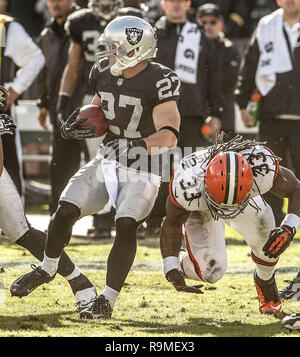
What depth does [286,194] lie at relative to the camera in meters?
5.12

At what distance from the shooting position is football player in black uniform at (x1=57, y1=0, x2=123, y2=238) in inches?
296

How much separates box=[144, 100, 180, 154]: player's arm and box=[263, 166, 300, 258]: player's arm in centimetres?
59

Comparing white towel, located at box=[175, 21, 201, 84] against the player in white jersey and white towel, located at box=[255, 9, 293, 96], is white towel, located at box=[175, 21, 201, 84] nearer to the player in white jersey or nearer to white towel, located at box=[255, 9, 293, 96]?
white towel, located at box=[255, 9, 293, 96]

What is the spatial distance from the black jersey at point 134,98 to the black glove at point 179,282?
2.84ft

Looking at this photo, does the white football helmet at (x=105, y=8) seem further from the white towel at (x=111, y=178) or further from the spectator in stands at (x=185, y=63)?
the white towel at (x=111, y=178)

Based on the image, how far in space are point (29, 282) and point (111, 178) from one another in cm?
69

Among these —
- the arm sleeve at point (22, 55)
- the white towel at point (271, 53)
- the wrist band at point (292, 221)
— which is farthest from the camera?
the arm sleeve at point (22, 55)

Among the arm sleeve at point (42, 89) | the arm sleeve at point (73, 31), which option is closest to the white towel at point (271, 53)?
the arm sleeve at point (73, 31)

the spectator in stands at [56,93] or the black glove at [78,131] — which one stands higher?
the black glove at [78,131]

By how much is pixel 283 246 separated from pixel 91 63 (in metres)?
3.24

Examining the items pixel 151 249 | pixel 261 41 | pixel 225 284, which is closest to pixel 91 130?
pixel 225 284

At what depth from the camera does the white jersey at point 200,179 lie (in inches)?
198

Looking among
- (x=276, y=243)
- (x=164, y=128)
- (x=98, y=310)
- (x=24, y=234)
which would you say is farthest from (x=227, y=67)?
Result: (x=98, y=310)
